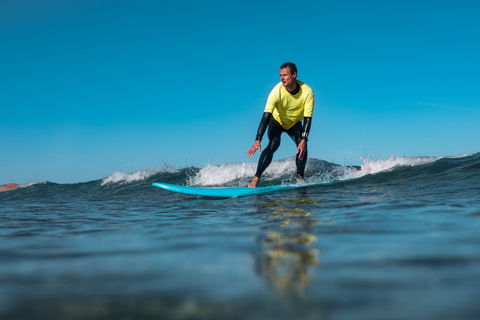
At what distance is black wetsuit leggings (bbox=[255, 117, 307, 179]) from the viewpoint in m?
6.51

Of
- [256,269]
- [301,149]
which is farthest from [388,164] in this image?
[256,269]

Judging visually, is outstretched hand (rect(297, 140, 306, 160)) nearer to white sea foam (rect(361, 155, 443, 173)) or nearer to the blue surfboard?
the blue surfboard

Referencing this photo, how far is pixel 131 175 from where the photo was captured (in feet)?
46.1

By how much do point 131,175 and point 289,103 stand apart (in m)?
9.58

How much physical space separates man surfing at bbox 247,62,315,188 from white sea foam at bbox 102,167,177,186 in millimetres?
8239

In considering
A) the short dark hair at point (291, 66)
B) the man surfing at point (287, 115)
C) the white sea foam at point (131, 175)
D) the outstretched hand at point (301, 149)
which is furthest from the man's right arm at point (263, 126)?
the white sea foam at point (131, 175)

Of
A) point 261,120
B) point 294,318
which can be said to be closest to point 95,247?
point 294,318

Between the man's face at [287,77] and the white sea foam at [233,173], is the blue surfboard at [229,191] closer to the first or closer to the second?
the man's face at [287,77]

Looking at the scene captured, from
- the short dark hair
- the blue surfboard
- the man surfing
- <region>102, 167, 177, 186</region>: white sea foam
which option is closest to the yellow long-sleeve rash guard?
the man surfing

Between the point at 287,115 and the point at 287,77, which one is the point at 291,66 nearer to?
the point at 287,77

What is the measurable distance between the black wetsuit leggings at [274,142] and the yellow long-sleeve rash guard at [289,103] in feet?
0.54

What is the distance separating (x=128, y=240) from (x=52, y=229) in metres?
1.20

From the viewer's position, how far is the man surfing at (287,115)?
598cm

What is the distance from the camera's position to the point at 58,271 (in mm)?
1556
